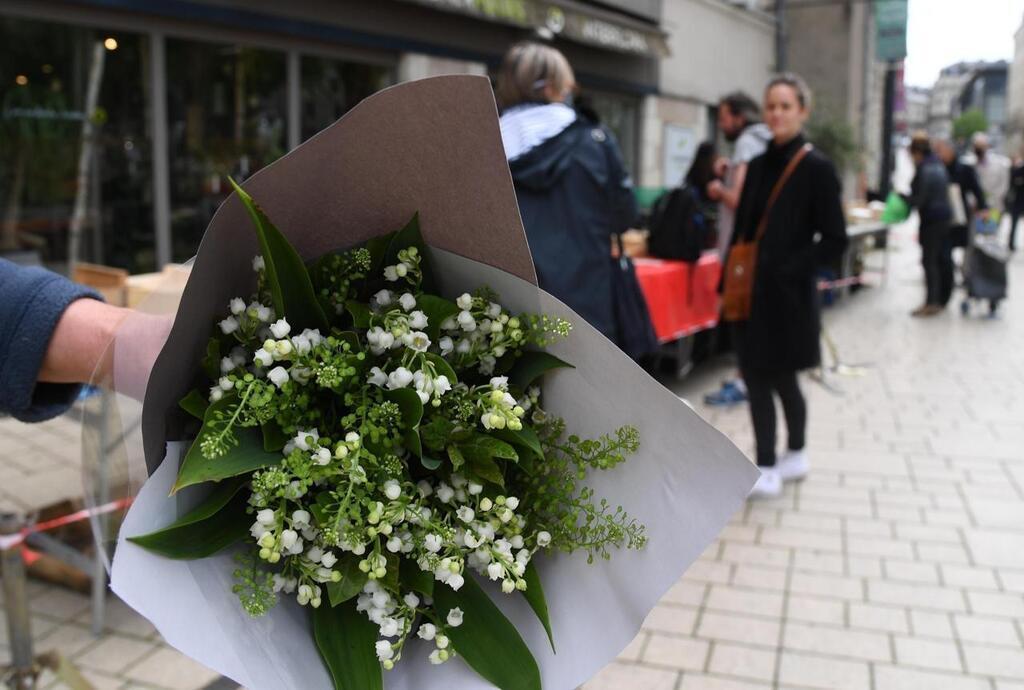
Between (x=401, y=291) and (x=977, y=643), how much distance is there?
2951mm

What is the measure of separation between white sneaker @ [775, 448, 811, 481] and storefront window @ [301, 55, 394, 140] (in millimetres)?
5499

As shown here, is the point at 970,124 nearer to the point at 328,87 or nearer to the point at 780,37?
the point at 780,37

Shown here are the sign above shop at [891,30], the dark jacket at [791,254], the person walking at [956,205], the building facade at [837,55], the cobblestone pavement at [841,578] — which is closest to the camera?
the cobblestone pavement at [841,578]

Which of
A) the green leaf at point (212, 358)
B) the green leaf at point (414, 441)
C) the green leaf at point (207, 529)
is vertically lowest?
the green leaf at point (207, 529)

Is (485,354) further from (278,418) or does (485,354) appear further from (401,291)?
(278,418)

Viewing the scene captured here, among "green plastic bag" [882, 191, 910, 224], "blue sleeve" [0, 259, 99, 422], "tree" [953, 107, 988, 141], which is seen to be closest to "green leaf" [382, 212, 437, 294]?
"blue sleeve" [0, 259, 99, 422]

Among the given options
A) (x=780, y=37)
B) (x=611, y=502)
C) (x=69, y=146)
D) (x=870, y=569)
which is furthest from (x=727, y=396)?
(x=780, y=37)

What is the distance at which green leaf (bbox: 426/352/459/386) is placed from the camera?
3.90ft

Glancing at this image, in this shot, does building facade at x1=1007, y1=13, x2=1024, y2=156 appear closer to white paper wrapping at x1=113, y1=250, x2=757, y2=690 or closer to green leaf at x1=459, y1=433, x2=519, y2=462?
white paper wrapping at x1=113, y1=250, x2=757, y2=690

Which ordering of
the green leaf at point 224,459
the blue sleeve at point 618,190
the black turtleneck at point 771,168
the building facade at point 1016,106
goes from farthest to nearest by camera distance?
the building facade at point 1016,106, the black turtleneck at point 771,168, the blue sleeve at point 618,190, the green leaf at point 224,459

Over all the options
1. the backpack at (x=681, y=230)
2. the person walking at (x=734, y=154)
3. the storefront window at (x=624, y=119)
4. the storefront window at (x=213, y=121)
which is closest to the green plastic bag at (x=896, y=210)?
the storefront window at (x=624, y=119)

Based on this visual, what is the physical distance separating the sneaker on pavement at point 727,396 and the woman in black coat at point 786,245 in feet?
6.54

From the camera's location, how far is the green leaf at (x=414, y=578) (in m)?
1.19

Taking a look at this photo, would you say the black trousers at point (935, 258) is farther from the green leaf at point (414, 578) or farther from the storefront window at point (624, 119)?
the green leaf at point (414, 578)
